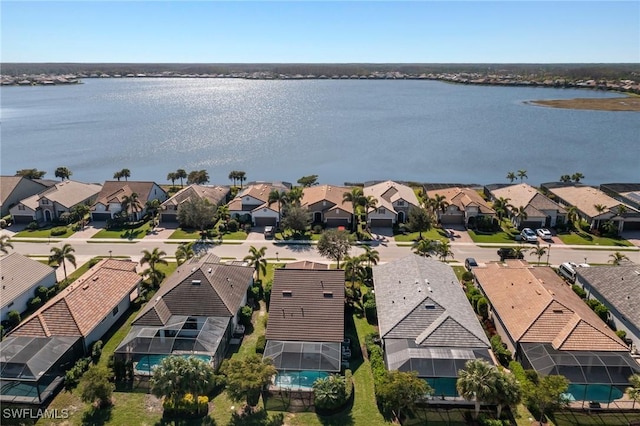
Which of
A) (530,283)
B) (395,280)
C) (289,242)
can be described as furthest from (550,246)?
(289,242)

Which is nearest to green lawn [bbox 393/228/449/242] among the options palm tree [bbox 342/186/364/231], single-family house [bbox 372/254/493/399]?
palm tree [bbox 342/186/364/231]

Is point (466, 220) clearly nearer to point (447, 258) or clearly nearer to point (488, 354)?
point (447, 258)

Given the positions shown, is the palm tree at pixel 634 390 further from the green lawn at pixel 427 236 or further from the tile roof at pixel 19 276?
the tile roof at pixel 19 276

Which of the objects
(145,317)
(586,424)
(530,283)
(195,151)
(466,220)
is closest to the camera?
(586,424)

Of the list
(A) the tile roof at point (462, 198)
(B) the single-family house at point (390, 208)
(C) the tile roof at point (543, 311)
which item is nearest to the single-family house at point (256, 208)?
(B) the single-family house at point (390, 208)

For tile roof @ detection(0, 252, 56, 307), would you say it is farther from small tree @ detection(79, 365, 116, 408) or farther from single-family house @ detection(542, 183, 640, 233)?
single-family house @ detection(542, 183, 640, 233)

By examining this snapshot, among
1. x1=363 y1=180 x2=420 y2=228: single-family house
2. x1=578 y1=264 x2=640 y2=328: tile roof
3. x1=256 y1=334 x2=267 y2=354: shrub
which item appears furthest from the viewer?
x1=363 y1=180 x2=420 y2=228: single-family house
